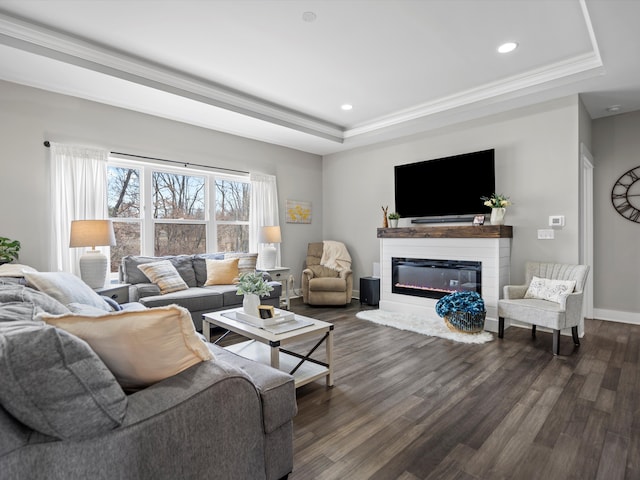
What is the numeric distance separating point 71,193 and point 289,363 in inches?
121

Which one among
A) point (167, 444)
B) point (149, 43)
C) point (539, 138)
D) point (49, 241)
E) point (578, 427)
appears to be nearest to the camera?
point (167, 444)

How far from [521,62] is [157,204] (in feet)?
14.8

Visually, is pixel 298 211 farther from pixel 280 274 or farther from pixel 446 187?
pixel 446 187

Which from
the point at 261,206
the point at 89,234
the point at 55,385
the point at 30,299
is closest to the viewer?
the point at 55,385

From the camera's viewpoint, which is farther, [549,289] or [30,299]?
[549,289]

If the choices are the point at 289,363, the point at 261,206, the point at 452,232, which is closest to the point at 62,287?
the point at 289,363

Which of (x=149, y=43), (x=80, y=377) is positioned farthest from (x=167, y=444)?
(x=149, y=43)

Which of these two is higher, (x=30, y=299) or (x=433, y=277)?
(x=30, y=299)

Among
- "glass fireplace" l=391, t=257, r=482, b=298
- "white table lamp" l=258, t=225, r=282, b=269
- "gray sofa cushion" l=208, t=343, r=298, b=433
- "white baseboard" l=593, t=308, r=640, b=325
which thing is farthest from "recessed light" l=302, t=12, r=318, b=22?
"white baseboard" l=593, t=308, r=640, b=325

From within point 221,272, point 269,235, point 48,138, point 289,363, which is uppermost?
point 48,138

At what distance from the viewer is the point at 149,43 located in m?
3.05

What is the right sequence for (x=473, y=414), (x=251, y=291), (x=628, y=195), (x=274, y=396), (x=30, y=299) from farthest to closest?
1. (x=628, y=195)
2. (x=251, y=291)
3. (x=473, y=414)
4. (x=30, y=299)
5. (x=274, y=396)

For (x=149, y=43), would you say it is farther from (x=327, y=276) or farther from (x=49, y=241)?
(x=327, y=276)

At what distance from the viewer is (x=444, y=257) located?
14.6 ft
